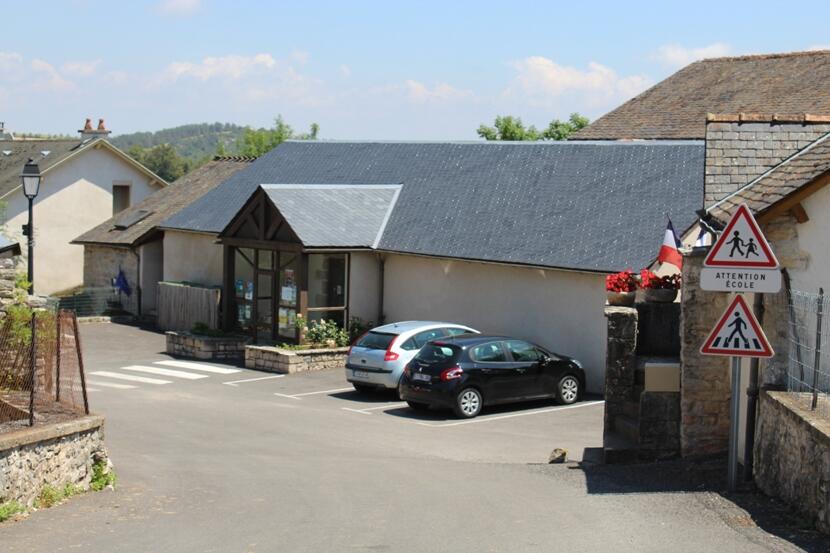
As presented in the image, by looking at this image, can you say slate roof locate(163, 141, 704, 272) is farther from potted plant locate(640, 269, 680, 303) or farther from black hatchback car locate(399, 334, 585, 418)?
potted plant locate(640, 269, 680, 303)

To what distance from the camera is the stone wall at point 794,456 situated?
9.48 m

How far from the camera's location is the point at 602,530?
10375mm

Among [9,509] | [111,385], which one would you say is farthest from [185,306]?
[9,509]

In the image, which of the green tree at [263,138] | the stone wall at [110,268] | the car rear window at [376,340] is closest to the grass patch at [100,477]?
the car rear window at [376,340]

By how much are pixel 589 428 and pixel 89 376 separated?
13343 millimetres

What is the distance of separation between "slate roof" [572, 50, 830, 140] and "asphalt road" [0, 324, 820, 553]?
54.3 feet

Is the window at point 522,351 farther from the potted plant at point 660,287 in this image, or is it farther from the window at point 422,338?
the potted plant at point 660,287

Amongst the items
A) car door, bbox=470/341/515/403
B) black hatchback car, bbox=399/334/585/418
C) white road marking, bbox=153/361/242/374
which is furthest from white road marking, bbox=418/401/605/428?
white road marking, bbox=153/361/242/374

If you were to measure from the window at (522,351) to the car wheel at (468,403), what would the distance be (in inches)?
48.0

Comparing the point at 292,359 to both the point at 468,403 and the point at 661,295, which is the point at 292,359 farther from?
the point at 661,295

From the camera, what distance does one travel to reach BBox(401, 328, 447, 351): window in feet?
78.4

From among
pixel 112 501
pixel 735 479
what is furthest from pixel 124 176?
pixel 735 479

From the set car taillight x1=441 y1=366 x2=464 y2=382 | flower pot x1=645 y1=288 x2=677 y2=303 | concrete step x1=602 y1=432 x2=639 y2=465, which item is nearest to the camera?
concrete step x1=602 y1=432 x2=639 y2=465

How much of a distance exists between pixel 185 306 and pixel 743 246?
25907 millimetres
